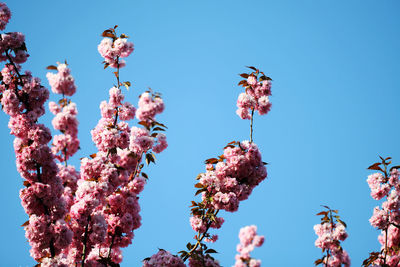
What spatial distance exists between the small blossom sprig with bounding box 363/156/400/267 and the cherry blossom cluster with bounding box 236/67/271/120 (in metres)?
2.05

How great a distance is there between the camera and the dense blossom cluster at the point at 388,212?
266 inches

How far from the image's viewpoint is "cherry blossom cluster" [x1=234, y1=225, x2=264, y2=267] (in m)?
3.17

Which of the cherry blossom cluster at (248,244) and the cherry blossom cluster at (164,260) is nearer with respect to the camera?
the cherry blossom cluster at (248,244)

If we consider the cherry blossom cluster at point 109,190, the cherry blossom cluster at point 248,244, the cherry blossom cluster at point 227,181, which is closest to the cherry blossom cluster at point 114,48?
the cherry blossom cluster at point 109,190

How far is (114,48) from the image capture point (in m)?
6.47

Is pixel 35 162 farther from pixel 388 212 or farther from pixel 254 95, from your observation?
pixel 388 212

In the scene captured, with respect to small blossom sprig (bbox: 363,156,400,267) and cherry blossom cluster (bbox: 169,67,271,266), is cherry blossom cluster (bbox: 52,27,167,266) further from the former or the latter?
small blossom sprig (bbox: 363,156,400,267)

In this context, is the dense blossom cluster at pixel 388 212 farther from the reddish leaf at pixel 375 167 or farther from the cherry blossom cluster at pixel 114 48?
the cherry blossom cluster at pixel 114 48

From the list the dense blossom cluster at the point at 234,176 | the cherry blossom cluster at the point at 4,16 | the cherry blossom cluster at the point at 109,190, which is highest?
the cherry blossom cluster at the point at 4,16

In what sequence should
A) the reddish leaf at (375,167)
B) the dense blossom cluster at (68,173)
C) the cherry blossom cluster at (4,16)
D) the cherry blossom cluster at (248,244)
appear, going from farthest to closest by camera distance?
the reddish leaf at (375,167) < the cherry blossom cluster at (4,16) < the dense blossom cluster at (68,173) < the cherry blossom cluster at (248,244)

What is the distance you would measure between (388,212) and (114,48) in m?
5.25

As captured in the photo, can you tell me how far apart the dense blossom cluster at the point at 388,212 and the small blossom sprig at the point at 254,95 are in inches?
81.6

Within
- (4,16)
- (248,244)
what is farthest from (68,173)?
(248,244)

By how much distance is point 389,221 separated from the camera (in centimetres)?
679
